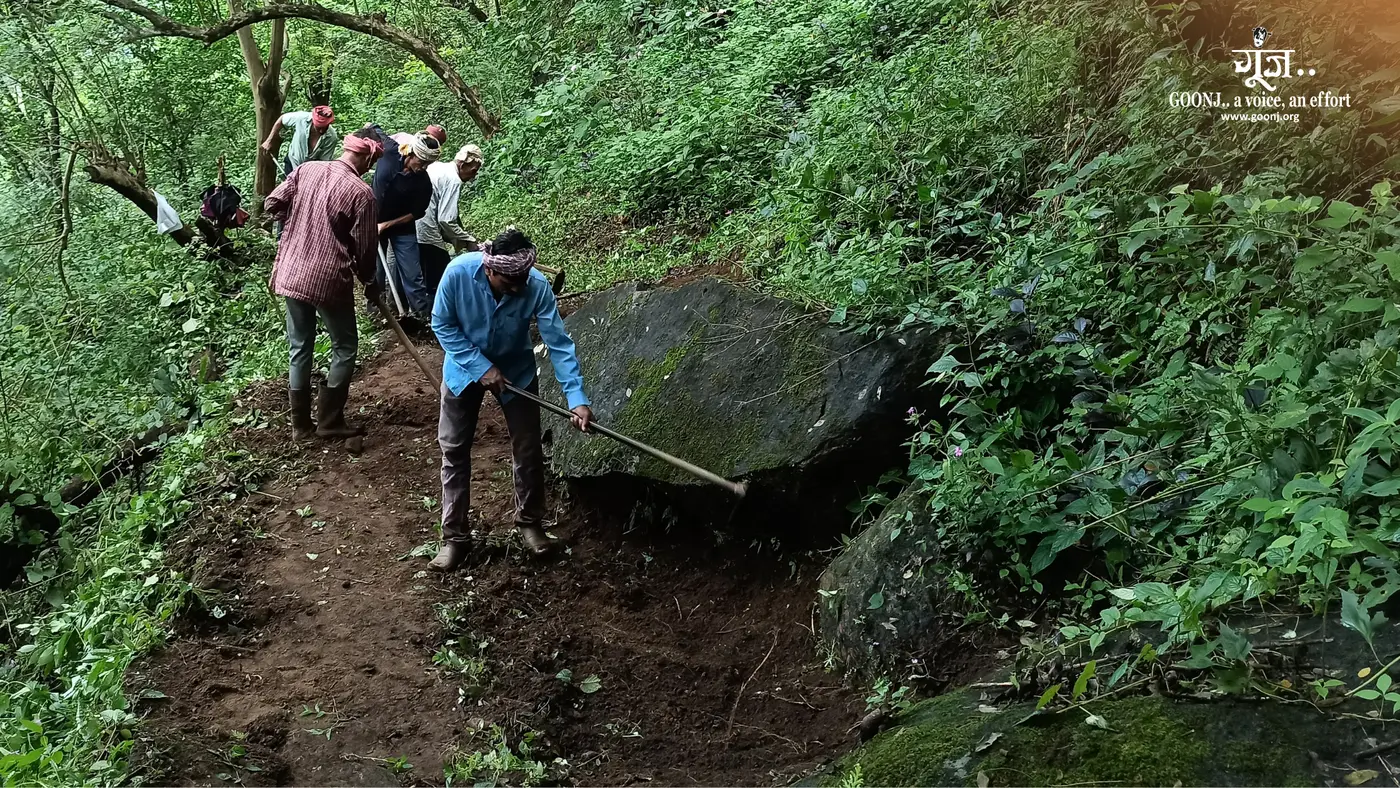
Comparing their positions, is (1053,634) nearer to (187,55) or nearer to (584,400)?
(584,400)

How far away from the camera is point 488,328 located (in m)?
5.51

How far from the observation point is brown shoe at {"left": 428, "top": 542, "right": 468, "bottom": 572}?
5.72 meters

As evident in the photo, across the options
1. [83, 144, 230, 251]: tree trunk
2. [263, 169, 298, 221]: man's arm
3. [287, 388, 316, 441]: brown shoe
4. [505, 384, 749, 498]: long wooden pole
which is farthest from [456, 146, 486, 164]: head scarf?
[83, 144, 230, 251]: tree trunk

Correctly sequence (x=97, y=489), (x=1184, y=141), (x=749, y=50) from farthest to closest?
(x=749, y=50) < (x=97, y=489) < (x=1184, y=141)

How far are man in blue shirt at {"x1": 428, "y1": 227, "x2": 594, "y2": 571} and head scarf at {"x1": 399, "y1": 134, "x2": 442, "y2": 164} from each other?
302cm

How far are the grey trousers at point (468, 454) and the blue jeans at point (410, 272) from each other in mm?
3263

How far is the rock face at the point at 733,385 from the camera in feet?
16.8

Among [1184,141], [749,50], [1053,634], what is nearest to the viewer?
[1053,634]

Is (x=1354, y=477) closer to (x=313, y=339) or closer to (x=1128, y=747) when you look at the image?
(x=1128, y=747)

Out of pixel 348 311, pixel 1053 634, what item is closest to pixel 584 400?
pixel 348 311

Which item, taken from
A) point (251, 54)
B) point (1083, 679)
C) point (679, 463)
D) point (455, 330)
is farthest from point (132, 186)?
point (1083, 679)

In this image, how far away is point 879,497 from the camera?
5.00 meters

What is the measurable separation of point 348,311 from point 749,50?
17.5 feet

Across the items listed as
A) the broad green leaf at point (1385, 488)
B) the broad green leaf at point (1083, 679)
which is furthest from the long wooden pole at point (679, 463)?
the broad green leaf at point (1385, 488)
